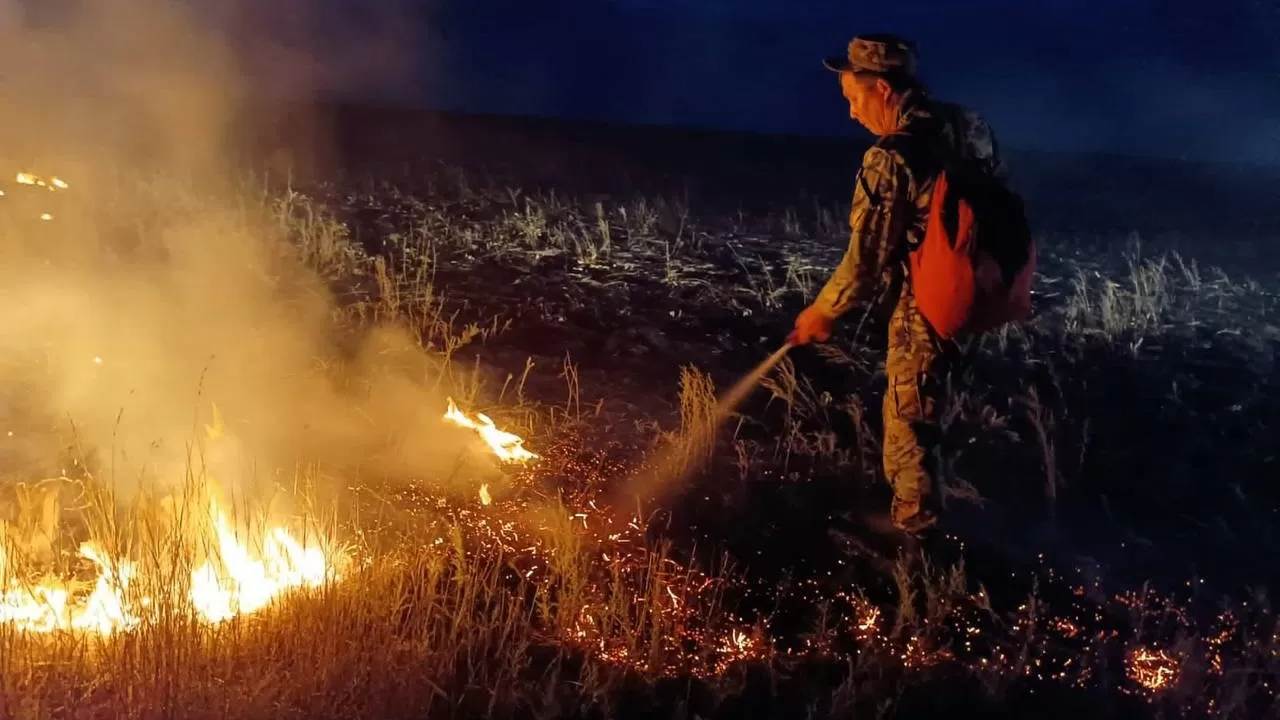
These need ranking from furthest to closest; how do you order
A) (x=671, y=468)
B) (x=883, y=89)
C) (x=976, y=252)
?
(x=671, y=468) < (x=883, y=89) < (x=976, y=252)

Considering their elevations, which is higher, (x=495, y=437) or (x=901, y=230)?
(x=901, y=230)

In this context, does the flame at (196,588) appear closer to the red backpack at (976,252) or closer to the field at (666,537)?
the field at (666,537)

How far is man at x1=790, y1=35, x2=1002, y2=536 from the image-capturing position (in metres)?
3.38

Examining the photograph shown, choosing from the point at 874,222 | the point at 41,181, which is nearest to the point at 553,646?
the point at 874,222

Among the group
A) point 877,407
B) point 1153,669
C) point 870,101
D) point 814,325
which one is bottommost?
point 1153,669

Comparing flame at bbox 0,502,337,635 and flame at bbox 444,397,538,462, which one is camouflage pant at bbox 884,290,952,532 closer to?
flame at bbox 444,397,538,462

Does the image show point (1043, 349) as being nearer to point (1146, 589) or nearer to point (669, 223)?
point (1146, 589)

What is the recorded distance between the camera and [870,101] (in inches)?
142

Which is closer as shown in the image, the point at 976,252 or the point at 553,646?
the point at 553,646

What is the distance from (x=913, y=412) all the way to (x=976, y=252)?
729mm

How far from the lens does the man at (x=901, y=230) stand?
338cm

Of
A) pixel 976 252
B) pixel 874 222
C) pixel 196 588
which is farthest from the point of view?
pixel 874 222

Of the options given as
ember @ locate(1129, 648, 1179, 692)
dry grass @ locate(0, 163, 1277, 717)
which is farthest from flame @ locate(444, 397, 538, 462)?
ember @ locate(1129, 648, 1179, 692)

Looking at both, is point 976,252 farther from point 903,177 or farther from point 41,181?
point 41,181
